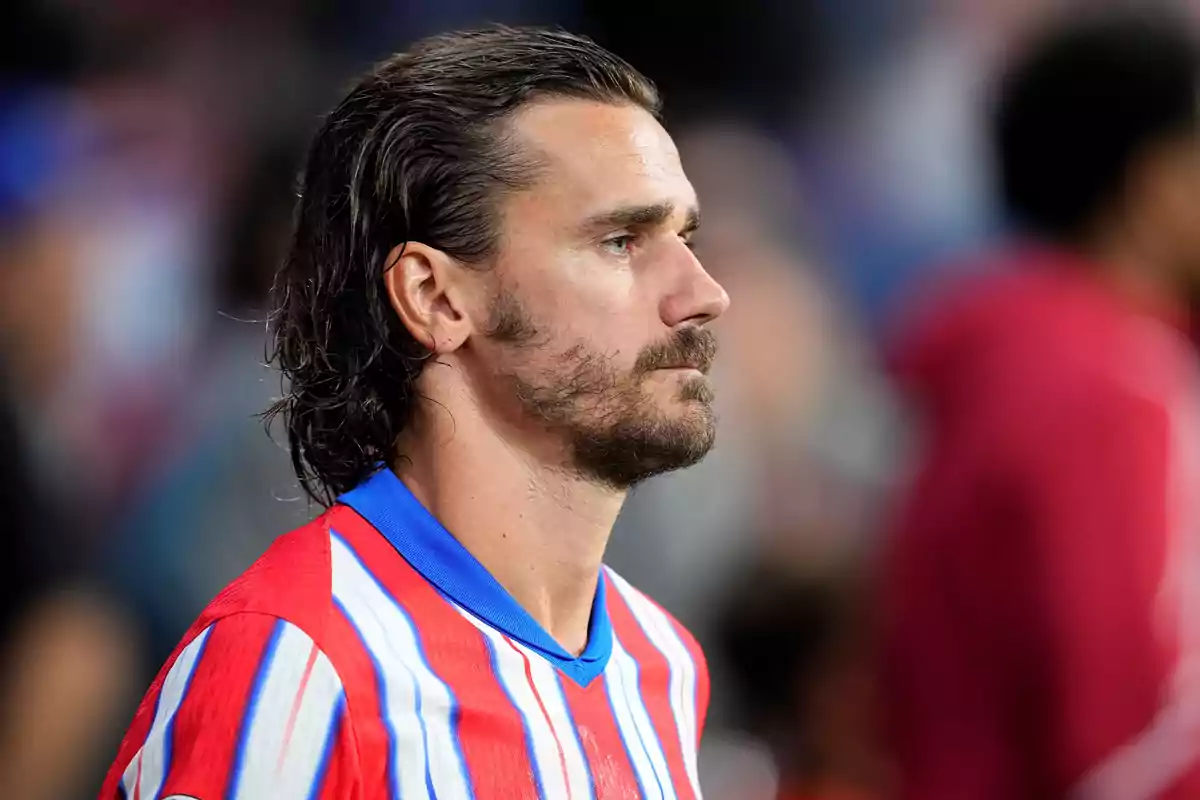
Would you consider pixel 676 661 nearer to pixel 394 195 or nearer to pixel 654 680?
pixel 654 680

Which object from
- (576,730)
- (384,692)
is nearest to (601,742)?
(576,730)

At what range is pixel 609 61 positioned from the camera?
1.83m

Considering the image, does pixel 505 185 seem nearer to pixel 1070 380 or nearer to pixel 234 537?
pixel 1070 380

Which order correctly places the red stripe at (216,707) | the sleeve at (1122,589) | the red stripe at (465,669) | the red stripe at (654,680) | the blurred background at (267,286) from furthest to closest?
the blurred background at (267,286), the sleeve at (1122,589), the red stripe at (654,680), the red stripe at (465,669), the red stripe at (216,707)

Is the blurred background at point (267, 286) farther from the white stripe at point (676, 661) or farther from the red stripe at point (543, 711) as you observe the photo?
the red stripe at point (543, 711)

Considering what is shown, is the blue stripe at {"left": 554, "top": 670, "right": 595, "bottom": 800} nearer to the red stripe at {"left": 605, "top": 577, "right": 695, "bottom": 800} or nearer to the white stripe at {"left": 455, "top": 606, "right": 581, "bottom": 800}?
the white stripe at {"left": 455, "top": 606, "right": 581, "bottom": 800}

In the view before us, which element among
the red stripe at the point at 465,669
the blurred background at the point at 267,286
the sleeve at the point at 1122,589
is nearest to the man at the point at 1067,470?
the sleeve at the point at 1122,589

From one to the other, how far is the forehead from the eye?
4 cm

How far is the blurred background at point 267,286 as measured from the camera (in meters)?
2.99

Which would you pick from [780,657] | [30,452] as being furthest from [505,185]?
[780,657]

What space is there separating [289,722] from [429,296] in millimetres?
507

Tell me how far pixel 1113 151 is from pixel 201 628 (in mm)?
1724

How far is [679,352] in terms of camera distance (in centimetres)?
172

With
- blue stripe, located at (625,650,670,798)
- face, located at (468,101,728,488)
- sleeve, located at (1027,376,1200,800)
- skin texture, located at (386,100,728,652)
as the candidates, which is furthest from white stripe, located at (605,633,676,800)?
sleeve, located at (1027,376,1200,800)
